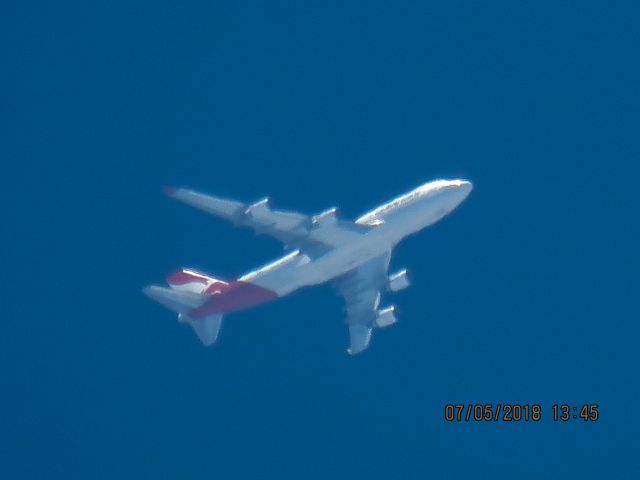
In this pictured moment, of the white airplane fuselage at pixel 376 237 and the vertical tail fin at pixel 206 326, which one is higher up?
the white airplane fuselage at pixel 376 237

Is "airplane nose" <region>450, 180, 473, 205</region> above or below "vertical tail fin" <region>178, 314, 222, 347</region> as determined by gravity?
above

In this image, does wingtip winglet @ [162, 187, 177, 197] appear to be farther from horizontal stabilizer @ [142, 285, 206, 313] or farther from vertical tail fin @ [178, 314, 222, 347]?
vertical tail fin @ [178, 314, 222, 347]

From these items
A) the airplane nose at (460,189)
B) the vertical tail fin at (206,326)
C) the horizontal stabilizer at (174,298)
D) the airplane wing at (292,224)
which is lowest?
the vertical tail fin at (206,326)

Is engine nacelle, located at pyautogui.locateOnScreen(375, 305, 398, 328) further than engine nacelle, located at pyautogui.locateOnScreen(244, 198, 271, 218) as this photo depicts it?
Yes

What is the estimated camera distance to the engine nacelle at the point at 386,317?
307 ft

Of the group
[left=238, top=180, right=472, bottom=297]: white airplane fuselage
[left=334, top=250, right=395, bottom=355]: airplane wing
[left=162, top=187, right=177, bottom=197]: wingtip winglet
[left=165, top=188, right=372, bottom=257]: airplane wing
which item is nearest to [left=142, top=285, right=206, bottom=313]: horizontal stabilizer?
[left=238, top=180, right=472, bottom=297]: white airplane fuselage

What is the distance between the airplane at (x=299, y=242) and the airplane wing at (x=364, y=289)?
3.21 meters

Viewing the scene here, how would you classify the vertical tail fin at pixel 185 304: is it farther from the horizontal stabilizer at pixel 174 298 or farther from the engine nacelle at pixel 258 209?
the engine nacelle at pixel 258 209

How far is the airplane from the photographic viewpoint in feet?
276

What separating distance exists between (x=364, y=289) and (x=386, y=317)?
8.46 feet

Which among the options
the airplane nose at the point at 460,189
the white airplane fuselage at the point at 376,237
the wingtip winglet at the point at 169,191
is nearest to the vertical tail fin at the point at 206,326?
the white airplane fuselage at the point at 376,237

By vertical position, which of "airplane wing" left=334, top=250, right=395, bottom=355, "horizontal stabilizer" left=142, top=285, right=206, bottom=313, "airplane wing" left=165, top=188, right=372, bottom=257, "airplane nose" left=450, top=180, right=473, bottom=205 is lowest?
"horizontal stabilizer" left=142, top=285, right=206, bottom=313

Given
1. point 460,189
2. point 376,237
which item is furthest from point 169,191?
point 460,189

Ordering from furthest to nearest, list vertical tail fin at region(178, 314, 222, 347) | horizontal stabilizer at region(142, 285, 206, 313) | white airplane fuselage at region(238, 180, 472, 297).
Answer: vertical tail fin at region(178, 314, 222, 347), horizontal stabilizer at region(142, 285, 206, 313), white airplane fuselage at region(238, 180, 472, 297)
